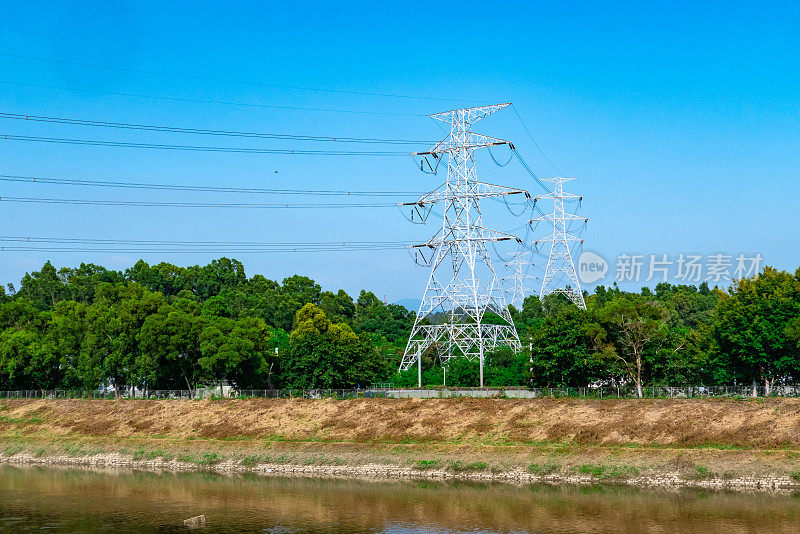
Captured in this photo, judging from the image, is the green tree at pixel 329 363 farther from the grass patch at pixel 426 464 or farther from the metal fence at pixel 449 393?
the grass patch at pixel 426 464

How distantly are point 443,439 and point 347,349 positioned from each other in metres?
22.0

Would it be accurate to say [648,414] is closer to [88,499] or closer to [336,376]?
[336,376]

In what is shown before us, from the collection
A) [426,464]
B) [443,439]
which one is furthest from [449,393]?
[426,464]

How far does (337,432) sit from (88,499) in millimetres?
19457

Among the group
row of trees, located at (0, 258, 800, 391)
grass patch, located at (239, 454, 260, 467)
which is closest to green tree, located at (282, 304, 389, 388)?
row of trees, located at (0, 258, 800, 391)

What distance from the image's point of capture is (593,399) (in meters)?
59.1

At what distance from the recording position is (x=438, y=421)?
57031 millimetres

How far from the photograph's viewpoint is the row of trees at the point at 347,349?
65812 mm

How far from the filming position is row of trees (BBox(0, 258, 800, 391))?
216ft

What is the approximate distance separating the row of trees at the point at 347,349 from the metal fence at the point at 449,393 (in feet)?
4.88

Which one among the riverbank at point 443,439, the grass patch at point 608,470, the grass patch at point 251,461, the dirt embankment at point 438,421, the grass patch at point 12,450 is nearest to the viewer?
the grass patch at point 608,470

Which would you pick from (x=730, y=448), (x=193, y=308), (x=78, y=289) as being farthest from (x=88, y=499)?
(x=78, y=289)

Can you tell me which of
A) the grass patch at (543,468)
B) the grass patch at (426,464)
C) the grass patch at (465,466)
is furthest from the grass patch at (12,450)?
the grass patch at (543,468)

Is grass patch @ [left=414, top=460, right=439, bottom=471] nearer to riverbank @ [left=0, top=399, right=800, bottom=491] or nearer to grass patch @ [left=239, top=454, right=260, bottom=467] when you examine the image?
riverbank @ [left=0, top=399, right=800, bottom=491]
